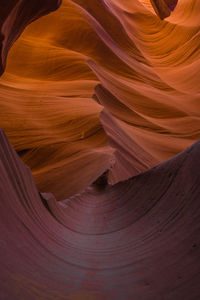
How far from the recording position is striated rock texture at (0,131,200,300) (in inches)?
21.8

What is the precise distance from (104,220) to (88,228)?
0.20ft

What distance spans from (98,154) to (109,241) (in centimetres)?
91

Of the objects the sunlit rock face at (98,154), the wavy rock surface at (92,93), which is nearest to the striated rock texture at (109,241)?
the sunlit rock face at (98,154)

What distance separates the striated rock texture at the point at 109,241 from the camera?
1.82ft

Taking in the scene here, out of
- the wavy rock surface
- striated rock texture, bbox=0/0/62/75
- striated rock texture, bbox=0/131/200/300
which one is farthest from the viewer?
the wavy rock surface

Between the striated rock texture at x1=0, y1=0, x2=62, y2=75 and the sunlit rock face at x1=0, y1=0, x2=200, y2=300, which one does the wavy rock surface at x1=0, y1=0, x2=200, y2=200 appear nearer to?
the sunlit rock face at x1=0, y1=0, x2=200, y2=300

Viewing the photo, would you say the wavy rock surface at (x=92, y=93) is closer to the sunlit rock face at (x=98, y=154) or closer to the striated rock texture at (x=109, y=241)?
the sunlit rock face at (x=98, y=154)

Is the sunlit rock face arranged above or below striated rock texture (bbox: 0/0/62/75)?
below

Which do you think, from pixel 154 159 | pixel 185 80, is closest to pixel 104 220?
pixel 154 159

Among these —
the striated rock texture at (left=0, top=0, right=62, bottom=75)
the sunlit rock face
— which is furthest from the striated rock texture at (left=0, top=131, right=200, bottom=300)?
the striated rock texture at (left=0, top=0, right=62, bottom=75)

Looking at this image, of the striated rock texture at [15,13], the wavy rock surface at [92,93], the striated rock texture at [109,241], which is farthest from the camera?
the wavy rock surface at [92,93]

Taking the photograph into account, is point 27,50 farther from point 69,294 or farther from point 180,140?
point 69,294

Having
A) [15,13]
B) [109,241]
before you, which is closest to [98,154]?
[15,13]

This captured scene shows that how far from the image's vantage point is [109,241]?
0.87m
